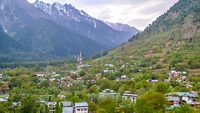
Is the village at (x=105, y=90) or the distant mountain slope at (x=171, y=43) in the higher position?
the distant mountain slope at (x=171, y=43)

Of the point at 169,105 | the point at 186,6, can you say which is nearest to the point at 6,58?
the point at 186,6

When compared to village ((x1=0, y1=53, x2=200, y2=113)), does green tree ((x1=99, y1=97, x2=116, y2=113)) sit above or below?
below

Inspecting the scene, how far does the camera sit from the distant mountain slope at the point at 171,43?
108125 mm

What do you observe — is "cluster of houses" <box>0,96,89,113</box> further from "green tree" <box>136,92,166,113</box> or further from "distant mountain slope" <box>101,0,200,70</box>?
"distant mountain slope" <box>101,0,200,70</box>

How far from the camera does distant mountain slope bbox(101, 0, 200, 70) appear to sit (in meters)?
108

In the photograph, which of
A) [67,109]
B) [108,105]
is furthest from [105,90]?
[108,105]

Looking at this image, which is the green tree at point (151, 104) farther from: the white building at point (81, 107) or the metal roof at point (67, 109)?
the metal roof at point (67, 109)

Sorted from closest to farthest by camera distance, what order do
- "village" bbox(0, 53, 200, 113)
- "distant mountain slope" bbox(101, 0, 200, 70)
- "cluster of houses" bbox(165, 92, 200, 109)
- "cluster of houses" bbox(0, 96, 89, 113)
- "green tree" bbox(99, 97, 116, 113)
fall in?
1. "green tree" bbox(99, 97, 116, 113)
2. "cluster of houses" bbox(0, 96, 89, 113)
3. "village" bbox(0, 53, 200, 113)
4. "cluster of houses" bbox(165, 92, 200, 109)
5. "distant mountain slope" bbox(101, 0, 200, 70)

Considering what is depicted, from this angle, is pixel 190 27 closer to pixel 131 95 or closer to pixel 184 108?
pixel 131 95

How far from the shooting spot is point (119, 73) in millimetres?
102125

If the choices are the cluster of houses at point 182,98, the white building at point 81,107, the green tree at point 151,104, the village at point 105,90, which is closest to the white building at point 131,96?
the village at point 105,90

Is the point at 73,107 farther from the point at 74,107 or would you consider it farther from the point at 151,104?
the point at 151,104

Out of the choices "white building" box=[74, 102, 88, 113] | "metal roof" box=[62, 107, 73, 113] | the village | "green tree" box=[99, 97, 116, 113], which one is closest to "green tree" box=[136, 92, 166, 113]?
the village

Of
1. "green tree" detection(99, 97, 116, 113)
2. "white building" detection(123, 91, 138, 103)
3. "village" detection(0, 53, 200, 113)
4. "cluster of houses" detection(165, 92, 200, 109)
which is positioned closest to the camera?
"green tree" detection(99, 97, 116, 113)
